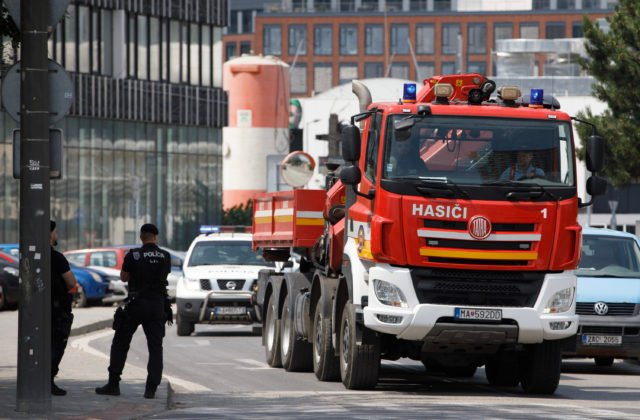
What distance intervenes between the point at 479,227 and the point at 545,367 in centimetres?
206

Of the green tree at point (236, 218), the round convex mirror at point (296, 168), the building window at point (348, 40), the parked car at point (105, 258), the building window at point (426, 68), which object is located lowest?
the green tree at point (236, 218)

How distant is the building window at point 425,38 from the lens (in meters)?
149

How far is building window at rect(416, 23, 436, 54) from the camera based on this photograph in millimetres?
149000

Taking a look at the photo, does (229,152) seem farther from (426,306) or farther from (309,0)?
(426,306)

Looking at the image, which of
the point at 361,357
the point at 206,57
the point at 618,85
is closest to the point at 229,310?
the point at 361,357

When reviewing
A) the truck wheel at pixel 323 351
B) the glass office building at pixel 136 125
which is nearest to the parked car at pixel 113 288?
the truck wheel at pixel 323 351

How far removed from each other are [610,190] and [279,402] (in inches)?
3233

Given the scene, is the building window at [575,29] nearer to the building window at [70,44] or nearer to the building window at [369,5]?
the building window at [369,5]

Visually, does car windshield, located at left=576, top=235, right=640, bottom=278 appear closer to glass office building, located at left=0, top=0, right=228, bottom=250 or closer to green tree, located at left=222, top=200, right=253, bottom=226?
glass office building, located at left=0, top=0, right=228, bottom=250

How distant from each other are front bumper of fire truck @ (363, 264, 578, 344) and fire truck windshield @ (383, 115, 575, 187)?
3.24ft

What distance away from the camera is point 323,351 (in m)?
18.6

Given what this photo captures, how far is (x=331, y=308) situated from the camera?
60.6 ft

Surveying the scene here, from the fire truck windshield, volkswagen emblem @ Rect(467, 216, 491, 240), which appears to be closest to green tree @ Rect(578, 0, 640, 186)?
the fire truck windshield

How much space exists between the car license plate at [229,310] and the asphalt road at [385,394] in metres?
4.23
